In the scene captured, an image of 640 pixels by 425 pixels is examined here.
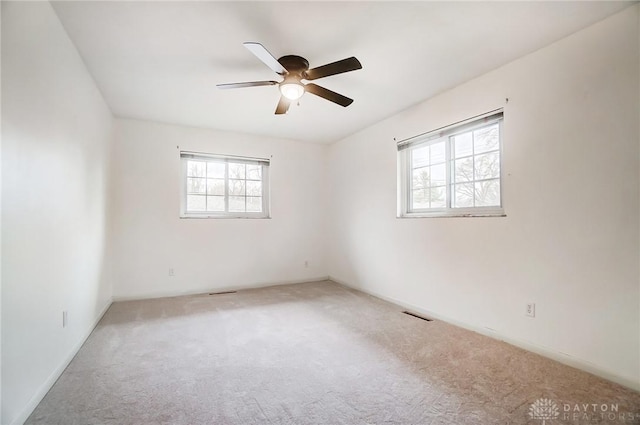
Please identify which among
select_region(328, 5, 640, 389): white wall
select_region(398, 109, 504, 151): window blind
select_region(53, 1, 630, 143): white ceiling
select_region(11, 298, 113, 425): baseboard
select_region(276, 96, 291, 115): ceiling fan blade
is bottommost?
select_region(11, 298, 113, 425): baseboard

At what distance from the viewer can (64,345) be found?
2.07 meters

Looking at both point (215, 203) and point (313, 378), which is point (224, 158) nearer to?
point (215, 203)

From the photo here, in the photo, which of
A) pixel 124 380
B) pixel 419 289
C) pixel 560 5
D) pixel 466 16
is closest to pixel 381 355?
pixel 419 289

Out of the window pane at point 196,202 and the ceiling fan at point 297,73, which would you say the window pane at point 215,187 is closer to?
the window pane at point 196,202

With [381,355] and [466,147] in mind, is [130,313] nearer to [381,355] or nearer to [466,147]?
[381,355]

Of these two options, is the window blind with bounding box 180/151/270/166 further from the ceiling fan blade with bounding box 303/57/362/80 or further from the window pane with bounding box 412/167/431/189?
the ceiling fan blade with bounding box 303/57/362/80

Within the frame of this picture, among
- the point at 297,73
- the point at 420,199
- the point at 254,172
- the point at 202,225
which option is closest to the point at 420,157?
the point at 420,199

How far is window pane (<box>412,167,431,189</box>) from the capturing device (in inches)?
137

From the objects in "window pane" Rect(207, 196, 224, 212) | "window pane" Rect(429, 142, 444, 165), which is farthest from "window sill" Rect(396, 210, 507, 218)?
"window pane" Rect(207, 196, 224, 212)

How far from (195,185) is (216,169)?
394 mm

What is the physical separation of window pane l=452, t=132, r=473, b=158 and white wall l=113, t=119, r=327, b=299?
2530 millimetres

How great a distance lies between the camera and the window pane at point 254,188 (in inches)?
A: 186

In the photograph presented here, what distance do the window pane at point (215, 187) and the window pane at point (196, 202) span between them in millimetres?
137

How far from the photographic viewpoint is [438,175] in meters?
3.33
